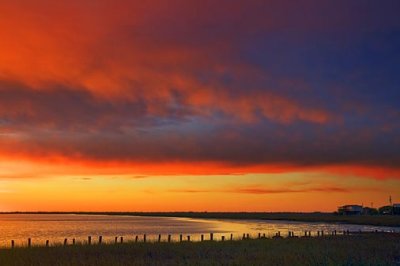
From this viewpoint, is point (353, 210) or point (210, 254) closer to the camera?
point (210, 254)

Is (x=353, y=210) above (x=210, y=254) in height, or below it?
above

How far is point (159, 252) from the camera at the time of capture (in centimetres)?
4094

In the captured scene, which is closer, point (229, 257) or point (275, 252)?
point (229, 257)

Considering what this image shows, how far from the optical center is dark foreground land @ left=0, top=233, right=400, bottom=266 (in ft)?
108

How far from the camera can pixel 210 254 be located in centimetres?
3897

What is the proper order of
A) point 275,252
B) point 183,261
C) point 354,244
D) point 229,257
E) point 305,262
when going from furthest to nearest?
point 354,244 < point 275,252 < point 229,257 < point 183,261 < point 305,262

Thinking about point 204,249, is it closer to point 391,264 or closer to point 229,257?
point 229,257

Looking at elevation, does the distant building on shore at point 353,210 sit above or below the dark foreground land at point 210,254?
above

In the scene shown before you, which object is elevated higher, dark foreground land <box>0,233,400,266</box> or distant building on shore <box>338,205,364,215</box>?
distant building on shore <box>338,205,364,215</box>

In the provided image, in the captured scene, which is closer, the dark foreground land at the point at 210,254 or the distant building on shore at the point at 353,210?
the dark foreground land at the point at 210,254

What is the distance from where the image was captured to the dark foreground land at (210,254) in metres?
33.1

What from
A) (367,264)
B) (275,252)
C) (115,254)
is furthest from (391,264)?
(115,254)

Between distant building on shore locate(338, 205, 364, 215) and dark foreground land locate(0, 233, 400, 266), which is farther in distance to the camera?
distant building on shore locate(338, 205, 364, 215)

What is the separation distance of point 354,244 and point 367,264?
1731 centimetres
